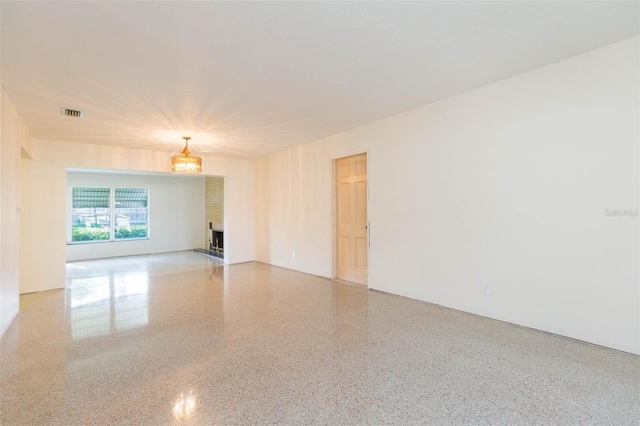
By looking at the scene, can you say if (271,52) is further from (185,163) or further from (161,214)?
(161,214)

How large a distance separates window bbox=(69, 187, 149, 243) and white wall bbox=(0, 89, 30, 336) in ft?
15.7

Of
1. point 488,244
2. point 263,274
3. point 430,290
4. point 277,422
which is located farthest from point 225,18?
point 263,274

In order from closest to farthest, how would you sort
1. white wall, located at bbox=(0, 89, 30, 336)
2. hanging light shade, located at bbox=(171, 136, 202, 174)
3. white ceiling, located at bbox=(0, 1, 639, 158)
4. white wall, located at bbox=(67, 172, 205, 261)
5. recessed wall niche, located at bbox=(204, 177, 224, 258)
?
white ceiling, located at bbox=(0, 1, 639, 158) → white wall, located at bbox=(0, 89, 30, 336) → hanging light shade, located at bbox=(171, 136, 202, 174) → white wall, located at bbox=(67, 172, 205, 261) → recessed wall niche, located at bbox=(204, 177, 224, 258)

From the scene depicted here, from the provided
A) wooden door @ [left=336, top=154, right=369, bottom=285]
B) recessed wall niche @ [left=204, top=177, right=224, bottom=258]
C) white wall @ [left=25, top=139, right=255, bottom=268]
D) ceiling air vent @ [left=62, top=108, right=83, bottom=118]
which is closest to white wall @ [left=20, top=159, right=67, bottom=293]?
white wall @ [left=25, top=139, right=255, bottom=268]

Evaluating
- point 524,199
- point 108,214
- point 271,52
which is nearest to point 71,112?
point 271,52

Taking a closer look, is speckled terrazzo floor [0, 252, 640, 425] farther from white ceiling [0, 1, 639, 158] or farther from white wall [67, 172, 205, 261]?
white wall [67, 172, 205, 261]

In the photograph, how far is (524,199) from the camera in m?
2.93

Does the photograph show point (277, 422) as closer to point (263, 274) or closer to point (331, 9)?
point (331, 9)

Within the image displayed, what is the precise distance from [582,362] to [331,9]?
3.12 meters

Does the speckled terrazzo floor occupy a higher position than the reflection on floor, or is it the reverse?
the reflection on floor

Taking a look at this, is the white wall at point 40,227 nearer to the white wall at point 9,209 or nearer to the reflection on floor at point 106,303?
the reflection on floor at point 106,303

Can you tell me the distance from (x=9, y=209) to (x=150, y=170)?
2.77 m

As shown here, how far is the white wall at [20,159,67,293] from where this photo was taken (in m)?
4.59

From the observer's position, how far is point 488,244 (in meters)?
3.19
